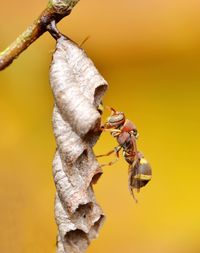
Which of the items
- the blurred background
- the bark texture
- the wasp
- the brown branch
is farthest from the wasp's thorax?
the blurred background

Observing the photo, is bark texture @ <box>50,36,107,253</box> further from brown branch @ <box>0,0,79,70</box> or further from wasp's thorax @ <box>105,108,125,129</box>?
wasp's thorax @ <box>105,108,125,129</box>

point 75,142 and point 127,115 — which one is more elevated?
point 127,115

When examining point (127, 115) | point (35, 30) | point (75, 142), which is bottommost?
point (75, 142)

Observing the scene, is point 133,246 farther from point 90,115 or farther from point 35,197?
point 90,115

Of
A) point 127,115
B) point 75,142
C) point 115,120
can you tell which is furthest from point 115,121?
point 127,115

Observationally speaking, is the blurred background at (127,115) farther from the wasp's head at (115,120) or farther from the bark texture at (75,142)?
Result: the bark texture at (75,142)

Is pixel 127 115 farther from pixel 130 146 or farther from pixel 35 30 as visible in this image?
pixel 35 30
